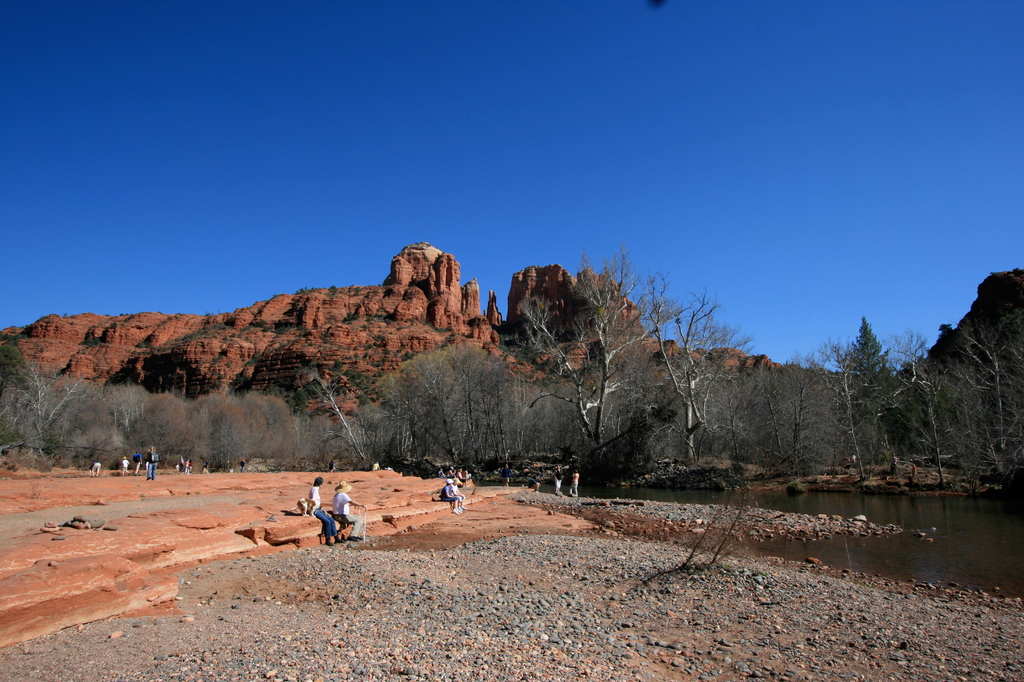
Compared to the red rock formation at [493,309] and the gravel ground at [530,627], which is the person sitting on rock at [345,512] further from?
the red rock formation at [493,309]

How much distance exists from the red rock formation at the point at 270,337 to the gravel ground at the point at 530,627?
67.2m

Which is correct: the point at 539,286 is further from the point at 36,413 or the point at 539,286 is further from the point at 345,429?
the point at 36,413

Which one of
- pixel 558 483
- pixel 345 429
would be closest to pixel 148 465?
pixel 558 483

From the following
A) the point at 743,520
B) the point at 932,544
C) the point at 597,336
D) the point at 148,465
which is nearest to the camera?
the point at 932,544

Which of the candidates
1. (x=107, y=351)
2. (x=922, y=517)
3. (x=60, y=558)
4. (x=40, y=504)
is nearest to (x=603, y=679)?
(x=60, y=558)

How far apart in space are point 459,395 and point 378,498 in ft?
92.6

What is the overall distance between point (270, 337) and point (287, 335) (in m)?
3.25

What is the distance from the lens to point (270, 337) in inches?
3676

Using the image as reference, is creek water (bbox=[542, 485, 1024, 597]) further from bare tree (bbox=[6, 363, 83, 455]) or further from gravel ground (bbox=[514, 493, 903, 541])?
bare tree (bbox=[6, 363, 83, 455])

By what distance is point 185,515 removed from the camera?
11422 mm

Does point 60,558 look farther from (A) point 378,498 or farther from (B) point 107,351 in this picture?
(B) point 107,351

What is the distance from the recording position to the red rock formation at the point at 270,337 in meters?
79.6

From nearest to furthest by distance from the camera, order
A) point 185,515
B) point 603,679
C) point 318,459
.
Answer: point 603,679, point 185,515, point 318,459

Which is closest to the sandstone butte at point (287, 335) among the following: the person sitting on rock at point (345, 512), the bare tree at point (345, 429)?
the bare tree at point (345, 429)
